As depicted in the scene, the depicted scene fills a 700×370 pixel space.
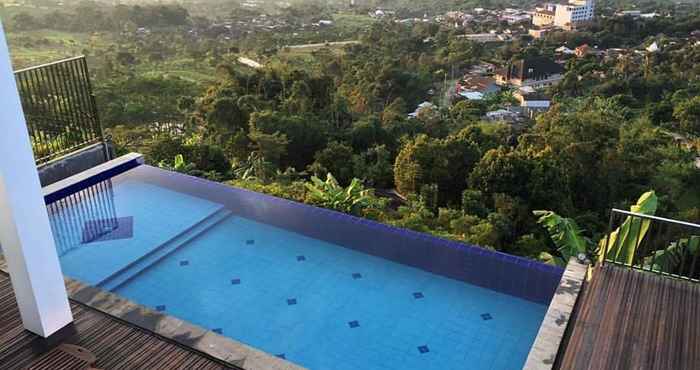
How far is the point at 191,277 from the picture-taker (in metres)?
7.61

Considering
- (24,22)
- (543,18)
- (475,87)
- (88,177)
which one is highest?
(24,22)

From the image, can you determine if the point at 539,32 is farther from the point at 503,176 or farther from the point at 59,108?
the point at 59,108

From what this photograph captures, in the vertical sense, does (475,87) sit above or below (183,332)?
below

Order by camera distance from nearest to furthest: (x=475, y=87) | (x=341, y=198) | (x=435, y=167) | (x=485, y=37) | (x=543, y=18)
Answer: (x=341, y=198) → (x=435, y=167) → (x=475, y=87) → (x=485, y=37) → (x=543, y=18)

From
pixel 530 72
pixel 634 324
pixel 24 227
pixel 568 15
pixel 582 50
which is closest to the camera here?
pixel 24 227

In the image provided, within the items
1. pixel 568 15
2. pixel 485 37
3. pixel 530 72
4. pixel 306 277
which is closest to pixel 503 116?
pixel 530 72

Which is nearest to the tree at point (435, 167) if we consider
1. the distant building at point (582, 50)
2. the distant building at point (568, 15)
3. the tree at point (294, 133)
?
the tree at point (294, 133)

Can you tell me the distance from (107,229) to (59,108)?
203 cm

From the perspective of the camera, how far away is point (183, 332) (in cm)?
486

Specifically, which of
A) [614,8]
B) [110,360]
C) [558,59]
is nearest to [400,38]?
[558,59]

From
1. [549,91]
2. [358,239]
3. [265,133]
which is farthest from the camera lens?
[549,91]

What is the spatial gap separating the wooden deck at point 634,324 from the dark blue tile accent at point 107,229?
22.2 feet

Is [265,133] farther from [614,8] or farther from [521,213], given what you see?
[614,8]

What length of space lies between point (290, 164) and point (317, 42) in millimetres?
39178
